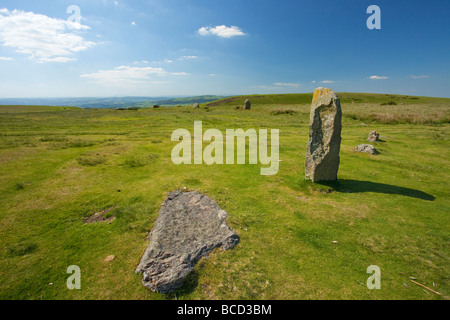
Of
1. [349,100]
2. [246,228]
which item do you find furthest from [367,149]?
[349,100]

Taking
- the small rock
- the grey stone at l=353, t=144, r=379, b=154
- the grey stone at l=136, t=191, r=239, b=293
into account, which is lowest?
the small rock

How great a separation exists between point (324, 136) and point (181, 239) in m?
9.30

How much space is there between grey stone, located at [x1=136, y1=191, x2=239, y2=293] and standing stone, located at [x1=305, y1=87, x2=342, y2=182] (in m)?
6.44

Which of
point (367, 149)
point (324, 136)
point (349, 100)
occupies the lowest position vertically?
point (367, 149)

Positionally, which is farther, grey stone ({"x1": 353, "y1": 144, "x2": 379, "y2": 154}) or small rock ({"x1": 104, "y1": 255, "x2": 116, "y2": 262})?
grey stone ({"x1": 353, "y1": 144, "x2": 379, "y2": 154})

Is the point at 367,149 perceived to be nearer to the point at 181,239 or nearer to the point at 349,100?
the point at 181,239

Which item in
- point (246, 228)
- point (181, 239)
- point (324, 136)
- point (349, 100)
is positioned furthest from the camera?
point (349, 100)

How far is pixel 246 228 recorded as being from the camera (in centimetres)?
823

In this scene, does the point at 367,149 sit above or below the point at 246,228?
above

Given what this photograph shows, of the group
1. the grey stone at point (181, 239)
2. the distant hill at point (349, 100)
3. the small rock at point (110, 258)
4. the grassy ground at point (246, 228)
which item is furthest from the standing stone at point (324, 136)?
the distant hill at point (349, 100)

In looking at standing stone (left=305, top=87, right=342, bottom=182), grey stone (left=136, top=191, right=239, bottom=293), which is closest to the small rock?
grey stone (left=136, top=191, right=239, bottom=293)

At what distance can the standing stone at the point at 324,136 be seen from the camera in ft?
36.9

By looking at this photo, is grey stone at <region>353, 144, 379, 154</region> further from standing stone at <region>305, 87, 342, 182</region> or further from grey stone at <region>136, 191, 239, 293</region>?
grey stone at <region>136, 191, 239, 293</region>

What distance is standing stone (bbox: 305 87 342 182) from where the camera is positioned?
11250 millimetres
